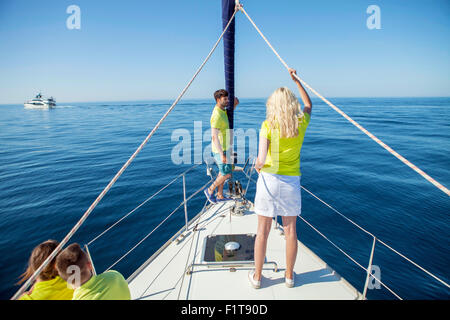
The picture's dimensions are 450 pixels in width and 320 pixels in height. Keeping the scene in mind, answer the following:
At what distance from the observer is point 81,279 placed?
1.40 m

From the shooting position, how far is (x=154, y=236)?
557cm

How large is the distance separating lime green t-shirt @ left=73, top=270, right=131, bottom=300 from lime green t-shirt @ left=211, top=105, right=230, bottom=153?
8.02 ft

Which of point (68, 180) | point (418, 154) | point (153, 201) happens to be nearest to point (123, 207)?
point (153, 201)

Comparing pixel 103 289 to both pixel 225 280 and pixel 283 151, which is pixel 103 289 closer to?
pixel 225 280

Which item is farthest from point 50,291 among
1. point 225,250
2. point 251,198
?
point 251,198

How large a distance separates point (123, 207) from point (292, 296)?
5.96 m

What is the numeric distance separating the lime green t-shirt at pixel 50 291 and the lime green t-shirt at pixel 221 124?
259cm

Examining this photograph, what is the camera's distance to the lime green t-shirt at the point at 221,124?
10.9ft

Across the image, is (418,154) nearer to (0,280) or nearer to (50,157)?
(0,280)

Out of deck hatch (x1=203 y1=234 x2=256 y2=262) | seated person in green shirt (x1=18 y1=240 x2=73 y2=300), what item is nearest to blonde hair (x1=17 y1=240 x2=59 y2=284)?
seated person in green shirt (x1=18 y1=240 x2=73 y2=300)

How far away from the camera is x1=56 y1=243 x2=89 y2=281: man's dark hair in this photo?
1.38 m

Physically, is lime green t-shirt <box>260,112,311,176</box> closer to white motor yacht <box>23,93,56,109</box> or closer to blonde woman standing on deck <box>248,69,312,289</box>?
blonde woman standing on deck <box>248,69,312,289</box>

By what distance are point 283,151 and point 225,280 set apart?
168 centimetres

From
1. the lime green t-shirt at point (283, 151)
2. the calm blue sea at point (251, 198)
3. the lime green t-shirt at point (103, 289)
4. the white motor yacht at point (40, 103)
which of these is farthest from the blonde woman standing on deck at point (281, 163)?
the white motor yacht at point (40, 103)
